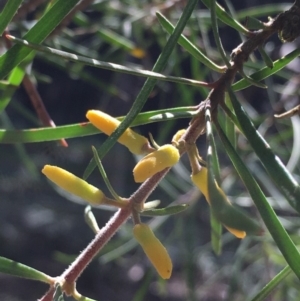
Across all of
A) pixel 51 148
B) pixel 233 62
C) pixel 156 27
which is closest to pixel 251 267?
pixel 156 27

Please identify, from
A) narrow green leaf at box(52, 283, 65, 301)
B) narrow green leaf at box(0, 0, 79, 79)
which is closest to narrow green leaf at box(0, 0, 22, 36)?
narrow green leaf at box(0, 0, 79, 79)

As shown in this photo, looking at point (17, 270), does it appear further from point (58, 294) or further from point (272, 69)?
point (272, 69)

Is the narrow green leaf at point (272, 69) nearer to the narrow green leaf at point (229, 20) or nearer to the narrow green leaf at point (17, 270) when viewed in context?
the narrow green leaf at point (229, 20)

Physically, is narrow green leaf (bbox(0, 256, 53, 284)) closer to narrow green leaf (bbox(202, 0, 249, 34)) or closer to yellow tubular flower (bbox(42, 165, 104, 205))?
yellow tubular flower (bbox(42, 165, 104, 205))

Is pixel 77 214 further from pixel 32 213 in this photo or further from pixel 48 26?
pixel 48 26

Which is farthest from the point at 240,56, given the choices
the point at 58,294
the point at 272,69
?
the point at 58,294
